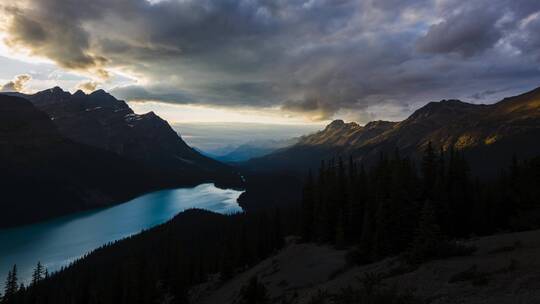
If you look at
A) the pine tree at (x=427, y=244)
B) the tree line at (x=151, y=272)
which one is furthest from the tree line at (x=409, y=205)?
the tree line at (x=151, y=272)

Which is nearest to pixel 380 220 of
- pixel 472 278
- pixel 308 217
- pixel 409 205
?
pixel 409 205

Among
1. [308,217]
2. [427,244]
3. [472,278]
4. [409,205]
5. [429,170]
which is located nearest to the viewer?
[472,278]

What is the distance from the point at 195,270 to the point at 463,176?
69587 mm

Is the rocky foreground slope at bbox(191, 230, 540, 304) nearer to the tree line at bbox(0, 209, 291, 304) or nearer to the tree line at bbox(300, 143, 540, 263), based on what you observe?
the tree line at bbox(300, 143, 540, 263)

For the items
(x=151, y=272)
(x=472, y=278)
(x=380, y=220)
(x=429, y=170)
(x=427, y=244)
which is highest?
(x=429, y=170)

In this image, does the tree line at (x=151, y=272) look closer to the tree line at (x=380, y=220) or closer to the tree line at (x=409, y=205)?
the tree line at (x=380, y=220)

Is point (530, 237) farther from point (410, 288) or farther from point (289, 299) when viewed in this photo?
point (289, 299)

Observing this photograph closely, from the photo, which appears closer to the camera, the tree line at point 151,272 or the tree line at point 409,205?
the tree line at point 409,205

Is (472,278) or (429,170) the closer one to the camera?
(472,278)

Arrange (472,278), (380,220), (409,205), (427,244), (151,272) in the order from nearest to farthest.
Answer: (472,278) → (427,244) → (380,220) → (409,205) → (151,272)

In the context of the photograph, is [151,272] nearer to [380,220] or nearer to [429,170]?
[380,220]

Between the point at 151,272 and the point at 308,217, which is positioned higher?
the point at 308,217

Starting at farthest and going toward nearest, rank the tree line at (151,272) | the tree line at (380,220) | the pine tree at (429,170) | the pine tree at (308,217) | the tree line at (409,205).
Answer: the pine tree at (308,217)
the tree line at (151,272)
the pine tree at (429,170)
the tree line at (409,205)
the tree line at (380,220)

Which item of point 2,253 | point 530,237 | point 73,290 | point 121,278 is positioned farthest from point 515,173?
point 2,253
